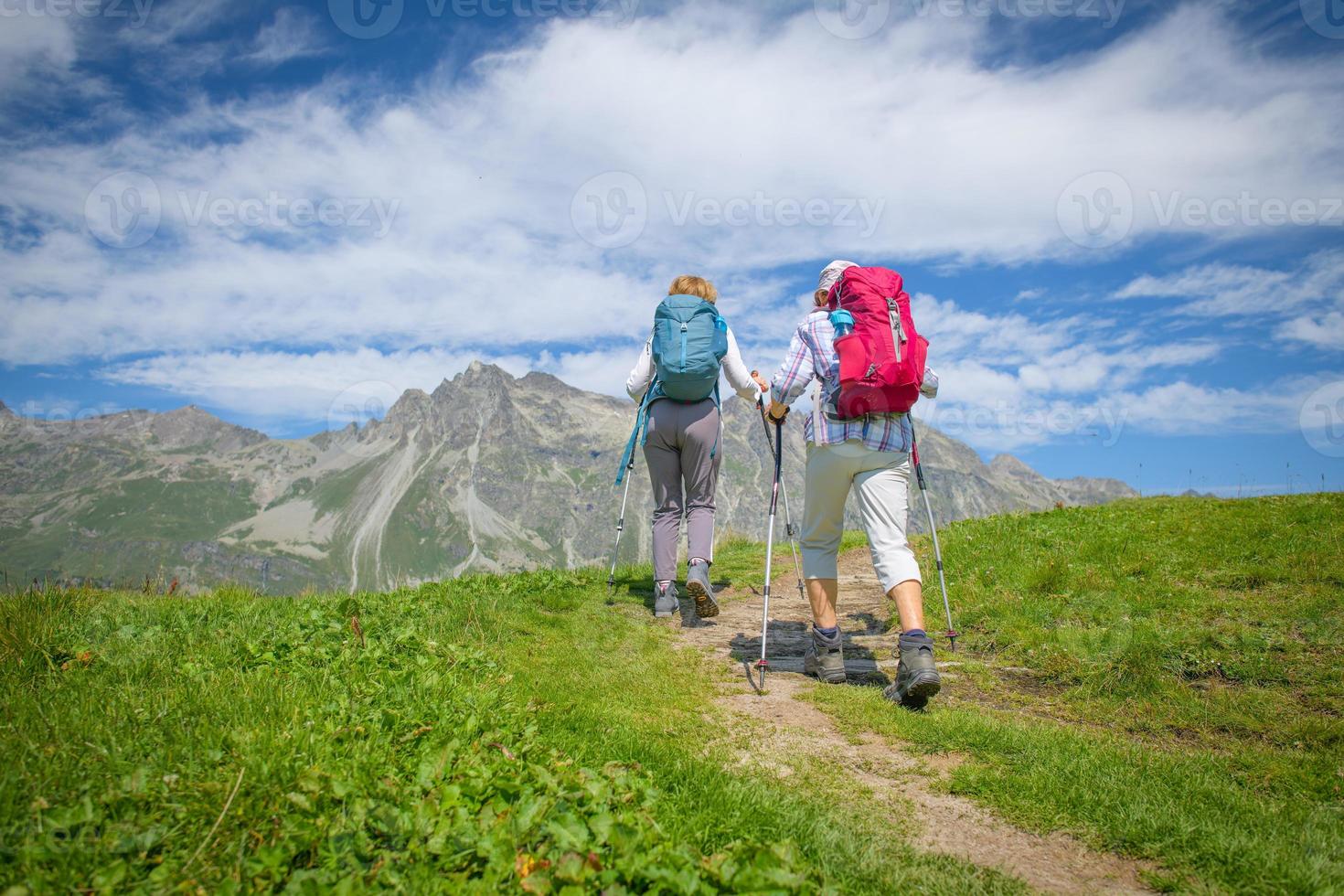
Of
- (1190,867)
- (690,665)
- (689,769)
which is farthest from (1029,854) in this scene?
(690,665)

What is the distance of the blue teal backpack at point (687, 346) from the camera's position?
955 cm

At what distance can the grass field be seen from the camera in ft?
10.8

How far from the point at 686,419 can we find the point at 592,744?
5479 millimetres

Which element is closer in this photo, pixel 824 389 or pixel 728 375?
pixel 824 389

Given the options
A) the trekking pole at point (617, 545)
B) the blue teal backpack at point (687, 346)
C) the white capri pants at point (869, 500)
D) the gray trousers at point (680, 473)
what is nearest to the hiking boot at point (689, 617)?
the gray trousers at point (680, 473)

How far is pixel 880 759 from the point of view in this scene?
5.59m

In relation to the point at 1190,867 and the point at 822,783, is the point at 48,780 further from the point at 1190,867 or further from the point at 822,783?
the point at 1190,867

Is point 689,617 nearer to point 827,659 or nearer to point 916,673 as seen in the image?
point 827,659

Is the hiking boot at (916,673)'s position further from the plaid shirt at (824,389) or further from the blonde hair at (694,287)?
the blonde hair at (694,287)

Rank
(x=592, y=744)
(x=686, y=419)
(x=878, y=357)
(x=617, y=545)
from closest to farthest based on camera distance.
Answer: (x=592, y=744) → (x=878, y=357) → (x=686, y=419) → (x=617, y=545)

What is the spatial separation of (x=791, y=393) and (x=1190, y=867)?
191 inches

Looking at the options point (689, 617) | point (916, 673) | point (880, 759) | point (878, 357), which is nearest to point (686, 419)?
point (689, 617)

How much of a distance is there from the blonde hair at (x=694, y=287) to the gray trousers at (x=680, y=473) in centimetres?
145

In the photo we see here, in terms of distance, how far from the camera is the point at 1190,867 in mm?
3885
